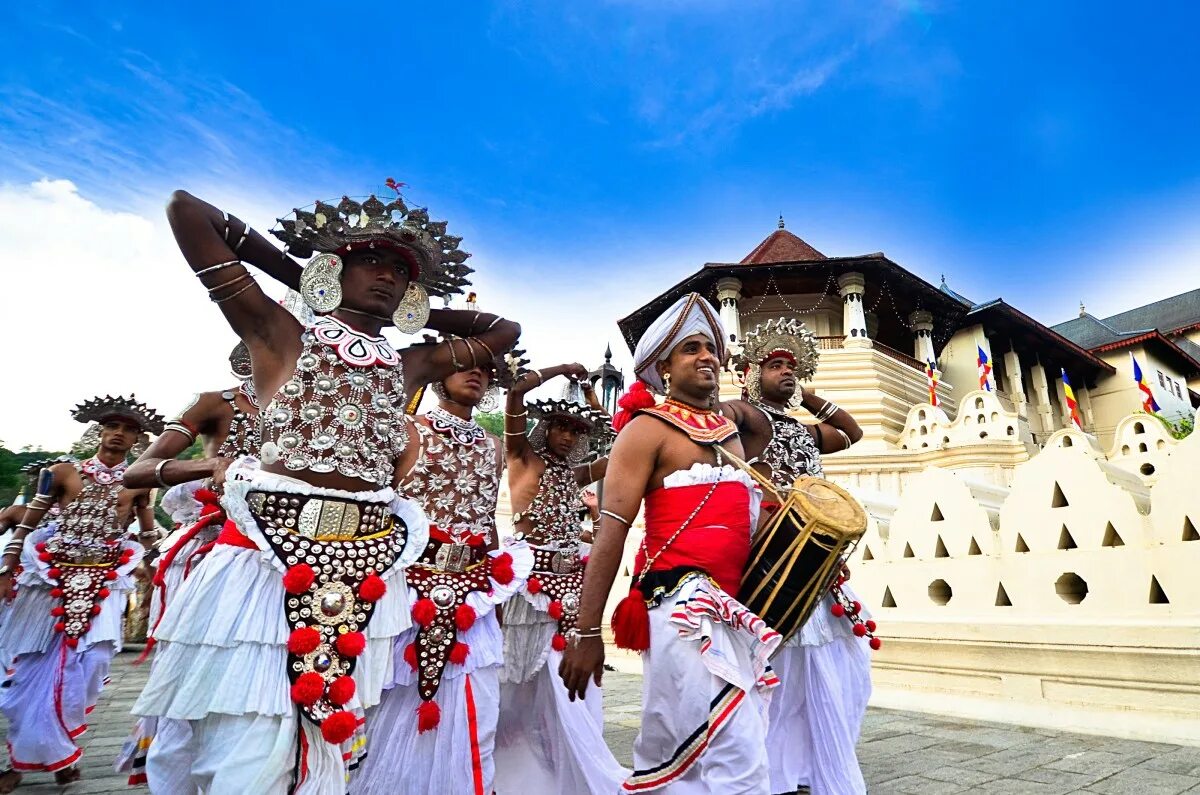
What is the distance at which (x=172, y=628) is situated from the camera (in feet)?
7.41

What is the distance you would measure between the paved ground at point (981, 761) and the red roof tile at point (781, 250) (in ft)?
65.7

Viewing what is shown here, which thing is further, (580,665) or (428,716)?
(428,716)

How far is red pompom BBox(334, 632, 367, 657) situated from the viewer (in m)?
2.30

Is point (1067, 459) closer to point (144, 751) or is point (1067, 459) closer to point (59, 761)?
point (144, 751)

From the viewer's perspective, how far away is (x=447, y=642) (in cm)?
322

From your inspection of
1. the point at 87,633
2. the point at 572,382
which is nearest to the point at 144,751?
the point at 87,633

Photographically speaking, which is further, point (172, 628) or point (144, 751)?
point (144, 751)

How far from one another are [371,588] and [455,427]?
1371 mm

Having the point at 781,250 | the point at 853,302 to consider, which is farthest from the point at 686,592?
the point at 781,250

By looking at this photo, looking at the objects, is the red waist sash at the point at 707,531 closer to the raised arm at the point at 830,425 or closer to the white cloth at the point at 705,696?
the white cloth at the point at 705,696

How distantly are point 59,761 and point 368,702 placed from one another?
11.2ft

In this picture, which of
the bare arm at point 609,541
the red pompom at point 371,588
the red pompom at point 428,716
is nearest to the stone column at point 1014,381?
the bare arm at point 609,541

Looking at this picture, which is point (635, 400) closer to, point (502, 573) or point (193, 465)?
point (502, 573)

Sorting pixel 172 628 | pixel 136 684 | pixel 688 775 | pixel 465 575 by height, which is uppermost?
pixel 465 575
